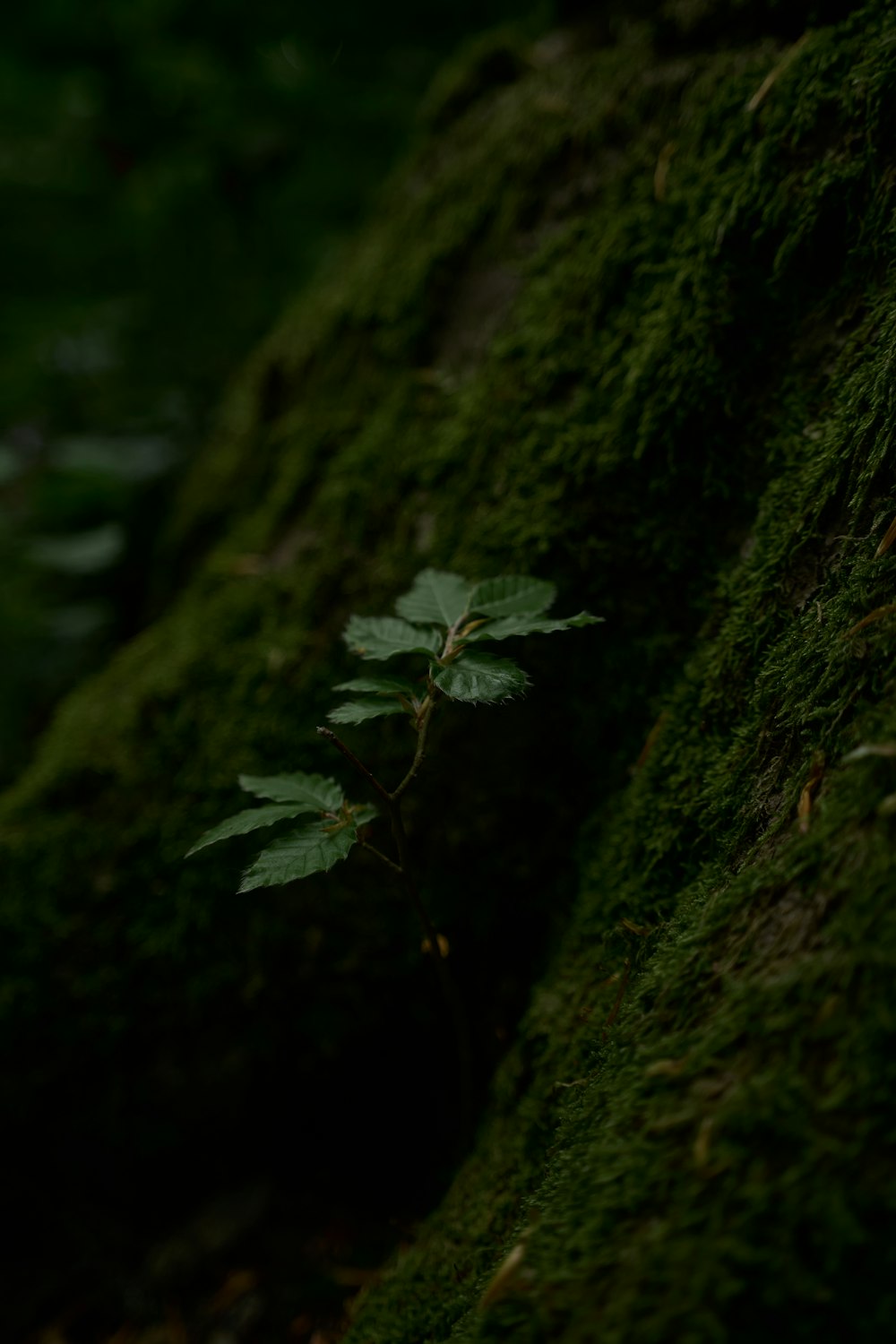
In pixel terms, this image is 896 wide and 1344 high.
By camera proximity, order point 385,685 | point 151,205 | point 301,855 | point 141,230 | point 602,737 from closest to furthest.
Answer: point 301,855
point 385,685
point 602,737
point 151,205
point 141,230

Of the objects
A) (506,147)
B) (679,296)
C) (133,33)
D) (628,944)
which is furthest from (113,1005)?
(133,33)

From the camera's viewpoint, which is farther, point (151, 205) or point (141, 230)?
point (141, 230)

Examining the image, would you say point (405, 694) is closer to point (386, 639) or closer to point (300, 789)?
point (386, 639)

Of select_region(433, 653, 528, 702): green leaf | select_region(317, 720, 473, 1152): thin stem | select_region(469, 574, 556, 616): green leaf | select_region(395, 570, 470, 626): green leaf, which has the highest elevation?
select_region(395, 570, 470, 626): green leaf

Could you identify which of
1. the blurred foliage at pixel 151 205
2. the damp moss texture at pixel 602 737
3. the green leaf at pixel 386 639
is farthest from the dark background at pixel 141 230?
the green leaf at pixel 386 639

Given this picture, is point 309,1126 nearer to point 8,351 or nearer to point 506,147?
point 506,147

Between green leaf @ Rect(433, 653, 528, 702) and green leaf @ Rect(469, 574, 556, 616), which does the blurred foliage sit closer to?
green leaf @ Rect(469, 574, 556, 616)

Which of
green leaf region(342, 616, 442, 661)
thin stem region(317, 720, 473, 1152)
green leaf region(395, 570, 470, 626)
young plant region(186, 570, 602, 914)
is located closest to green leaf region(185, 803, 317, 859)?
young plant region(186, 570, 602, 914)

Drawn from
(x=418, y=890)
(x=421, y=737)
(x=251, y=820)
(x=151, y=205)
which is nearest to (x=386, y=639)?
(x=421, y=737)
